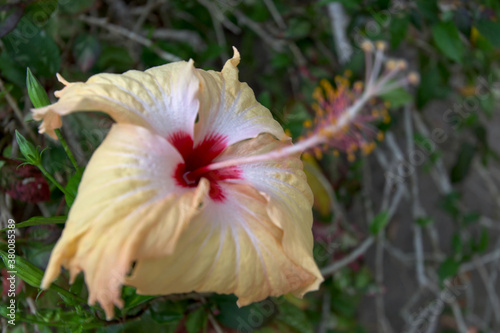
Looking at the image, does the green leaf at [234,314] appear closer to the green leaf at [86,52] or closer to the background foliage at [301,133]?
the background foliage at [301,133]

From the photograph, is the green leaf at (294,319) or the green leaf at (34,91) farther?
the green leaf at (294,319)

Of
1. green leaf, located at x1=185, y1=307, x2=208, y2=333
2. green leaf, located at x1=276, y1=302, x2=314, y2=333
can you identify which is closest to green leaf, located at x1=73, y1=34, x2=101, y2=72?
green leaf, located at x1=185, y1=307, x2=208, y2=333

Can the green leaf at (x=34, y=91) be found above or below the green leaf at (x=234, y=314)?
above

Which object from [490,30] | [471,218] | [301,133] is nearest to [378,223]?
[301,133]

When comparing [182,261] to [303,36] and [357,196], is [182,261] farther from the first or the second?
[357,196]

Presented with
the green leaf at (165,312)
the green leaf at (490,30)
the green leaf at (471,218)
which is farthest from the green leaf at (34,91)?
the green leaf at (471,218)

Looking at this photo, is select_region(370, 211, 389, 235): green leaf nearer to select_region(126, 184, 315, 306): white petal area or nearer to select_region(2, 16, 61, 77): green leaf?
select_region(126, 184, 315, 306): white petal area
